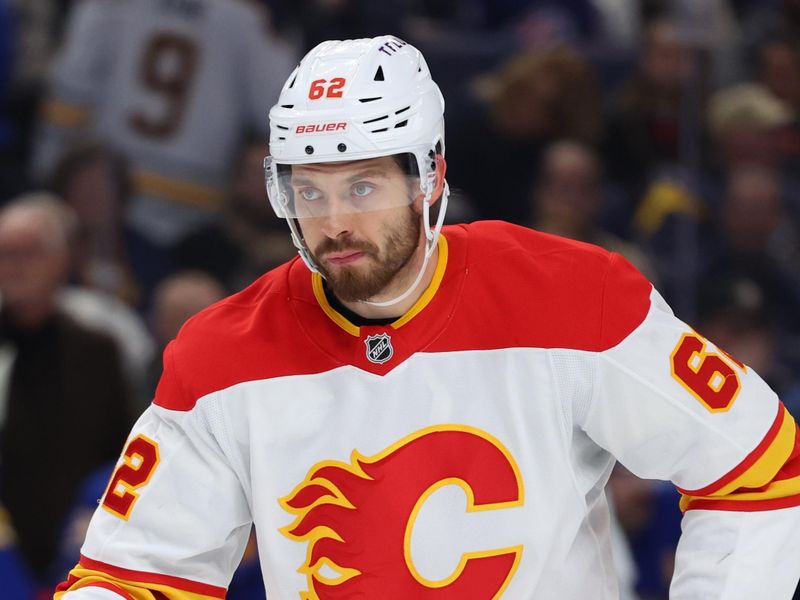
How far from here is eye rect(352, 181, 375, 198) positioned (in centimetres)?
219

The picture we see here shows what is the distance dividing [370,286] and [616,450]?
1.44 feet

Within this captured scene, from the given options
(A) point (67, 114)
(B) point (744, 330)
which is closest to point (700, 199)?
(B) point (744, 330)

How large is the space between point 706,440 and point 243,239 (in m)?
2.31

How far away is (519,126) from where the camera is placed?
4.49 meters

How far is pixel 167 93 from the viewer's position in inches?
173

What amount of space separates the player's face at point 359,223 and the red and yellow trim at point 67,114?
2.30 meters

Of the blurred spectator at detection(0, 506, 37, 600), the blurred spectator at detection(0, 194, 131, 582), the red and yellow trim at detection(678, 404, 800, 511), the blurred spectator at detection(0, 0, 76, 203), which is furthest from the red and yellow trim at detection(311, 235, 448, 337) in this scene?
the blurred spectator at detection(0, 0, 76, 203)

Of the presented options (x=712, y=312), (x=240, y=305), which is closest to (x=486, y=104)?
(x=712, y=312)

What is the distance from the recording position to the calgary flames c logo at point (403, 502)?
222 centimetres

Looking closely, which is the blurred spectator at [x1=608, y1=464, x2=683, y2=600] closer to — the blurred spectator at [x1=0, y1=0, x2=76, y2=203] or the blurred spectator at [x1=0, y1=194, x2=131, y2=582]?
the blurred spectator at [x1=0, y1=194, x2=131, y2=582]

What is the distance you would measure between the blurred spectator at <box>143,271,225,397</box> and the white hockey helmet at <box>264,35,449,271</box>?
1.80m

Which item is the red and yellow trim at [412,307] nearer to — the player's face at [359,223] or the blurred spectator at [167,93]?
the player's face at [359,223]

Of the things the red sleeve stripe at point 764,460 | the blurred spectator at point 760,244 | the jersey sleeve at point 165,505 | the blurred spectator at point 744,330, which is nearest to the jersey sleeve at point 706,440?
the red sleeve stripe at point 764,460

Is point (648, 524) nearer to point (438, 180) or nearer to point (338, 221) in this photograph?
point (438, 180)
